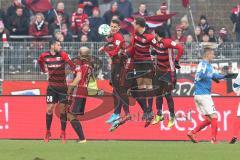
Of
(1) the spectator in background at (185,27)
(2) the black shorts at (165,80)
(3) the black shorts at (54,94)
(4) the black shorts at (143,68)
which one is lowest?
(3) the black shorts at (54,94)

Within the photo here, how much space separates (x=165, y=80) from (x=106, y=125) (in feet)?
10.7

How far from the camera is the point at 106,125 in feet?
75.5

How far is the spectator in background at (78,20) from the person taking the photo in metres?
28.2

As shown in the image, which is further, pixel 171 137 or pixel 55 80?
pixel 171 137

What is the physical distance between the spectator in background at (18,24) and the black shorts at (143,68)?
819 centimetres

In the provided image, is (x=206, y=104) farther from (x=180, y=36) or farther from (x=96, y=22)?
(x=96, y=22)

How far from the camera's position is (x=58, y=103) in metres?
21.6

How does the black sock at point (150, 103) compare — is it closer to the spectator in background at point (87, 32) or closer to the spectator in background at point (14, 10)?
the spectator in background at point (87, 32)

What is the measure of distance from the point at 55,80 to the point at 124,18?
8.25 meters

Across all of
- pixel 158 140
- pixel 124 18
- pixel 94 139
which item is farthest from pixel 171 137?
pixel 124 18

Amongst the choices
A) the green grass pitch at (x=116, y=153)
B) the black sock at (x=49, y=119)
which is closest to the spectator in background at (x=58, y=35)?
the black sock at (x=49, y=119)

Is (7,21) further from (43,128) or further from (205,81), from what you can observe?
(205,81)

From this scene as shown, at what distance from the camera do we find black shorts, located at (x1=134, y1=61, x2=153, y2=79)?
788 inches

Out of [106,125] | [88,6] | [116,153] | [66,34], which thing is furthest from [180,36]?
[116,153]
